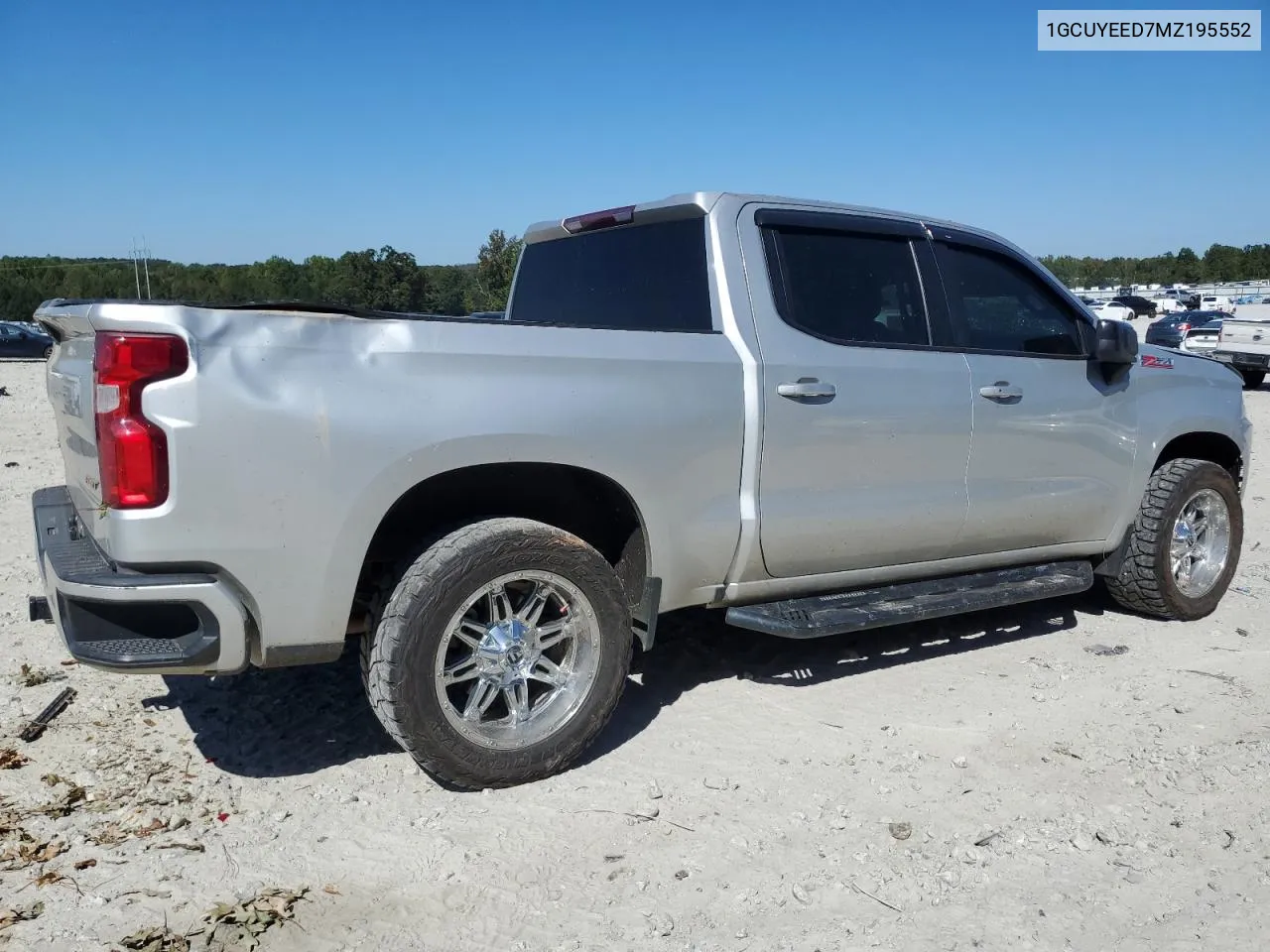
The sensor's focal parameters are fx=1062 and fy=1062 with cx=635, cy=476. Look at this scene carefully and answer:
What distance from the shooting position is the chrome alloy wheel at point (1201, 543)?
18.4 ft

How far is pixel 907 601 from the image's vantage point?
14.6ft

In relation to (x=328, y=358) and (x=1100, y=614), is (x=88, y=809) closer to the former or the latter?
(x=328, y=358)

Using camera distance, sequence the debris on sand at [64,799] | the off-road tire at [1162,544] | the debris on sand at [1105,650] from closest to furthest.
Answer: the debris on sand at [64,799]
the debris on sand at [1105,650]
the off-road tire at [1162,544]

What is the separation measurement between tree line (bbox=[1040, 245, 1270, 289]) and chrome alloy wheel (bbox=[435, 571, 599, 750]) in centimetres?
10217

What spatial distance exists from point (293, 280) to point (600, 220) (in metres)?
59.6

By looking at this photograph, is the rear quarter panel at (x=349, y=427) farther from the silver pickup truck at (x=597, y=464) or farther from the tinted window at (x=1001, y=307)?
the tinted window at (x=1001, y=307)

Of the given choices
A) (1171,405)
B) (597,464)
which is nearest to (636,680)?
(597,464)

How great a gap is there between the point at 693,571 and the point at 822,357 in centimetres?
98

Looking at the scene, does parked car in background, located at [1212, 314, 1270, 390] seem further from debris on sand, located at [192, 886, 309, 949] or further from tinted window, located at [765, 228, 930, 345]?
debris on sand, located at [192, 886, 309, 949]

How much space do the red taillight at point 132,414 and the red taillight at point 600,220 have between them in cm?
216

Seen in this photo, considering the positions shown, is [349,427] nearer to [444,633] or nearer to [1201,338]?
[444,633]

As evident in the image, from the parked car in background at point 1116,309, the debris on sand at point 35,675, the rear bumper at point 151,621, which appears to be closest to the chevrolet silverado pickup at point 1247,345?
the debris on sand at point 35,675

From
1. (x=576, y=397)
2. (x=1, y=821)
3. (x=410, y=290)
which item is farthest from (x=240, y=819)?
(x=410, y=290)

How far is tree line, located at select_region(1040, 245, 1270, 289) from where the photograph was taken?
341 ft
